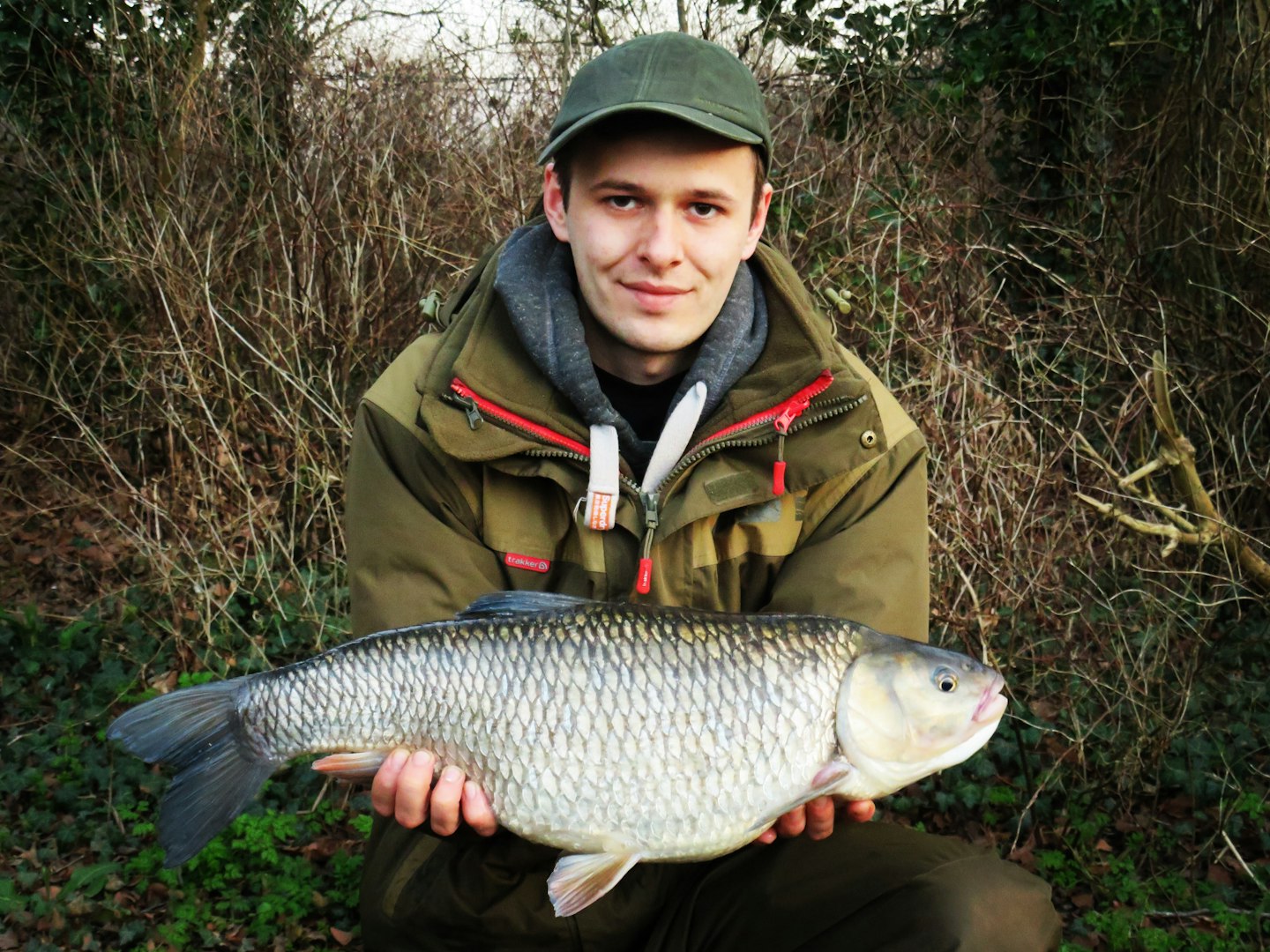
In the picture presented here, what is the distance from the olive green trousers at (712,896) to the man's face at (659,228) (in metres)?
0.89

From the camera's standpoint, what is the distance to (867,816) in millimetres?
1934

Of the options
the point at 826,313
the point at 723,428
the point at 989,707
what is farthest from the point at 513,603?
the point at 826,313

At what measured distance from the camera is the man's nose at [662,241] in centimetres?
201

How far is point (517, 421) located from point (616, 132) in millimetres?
511

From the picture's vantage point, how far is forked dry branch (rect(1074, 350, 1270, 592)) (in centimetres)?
319

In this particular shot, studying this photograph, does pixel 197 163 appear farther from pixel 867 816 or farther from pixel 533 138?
pixel 867 816

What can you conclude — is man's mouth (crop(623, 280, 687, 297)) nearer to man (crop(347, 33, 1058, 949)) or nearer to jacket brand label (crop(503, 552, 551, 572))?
man (crop(347, 33, 1058, 949))

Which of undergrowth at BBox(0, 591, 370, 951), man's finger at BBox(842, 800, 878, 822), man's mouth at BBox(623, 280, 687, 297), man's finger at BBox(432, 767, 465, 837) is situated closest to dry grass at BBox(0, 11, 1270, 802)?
undergrowth at BBox(0, 591, 370, 951)

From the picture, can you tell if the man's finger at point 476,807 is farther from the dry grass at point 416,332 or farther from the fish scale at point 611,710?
the dry grass at point 416,332

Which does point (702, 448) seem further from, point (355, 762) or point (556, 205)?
point (355, 762)

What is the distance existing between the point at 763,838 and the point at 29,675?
279cm

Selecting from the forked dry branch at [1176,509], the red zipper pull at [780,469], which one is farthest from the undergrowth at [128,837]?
the forked dry branch at [1176,509]

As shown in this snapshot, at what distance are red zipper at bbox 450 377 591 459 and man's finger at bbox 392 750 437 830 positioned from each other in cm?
55

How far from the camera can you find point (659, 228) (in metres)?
2.02
